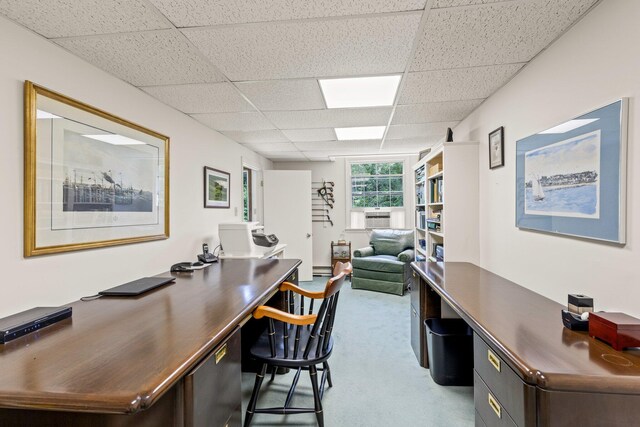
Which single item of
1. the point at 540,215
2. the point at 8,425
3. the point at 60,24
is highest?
the point at 60,24

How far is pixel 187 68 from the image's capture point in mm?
1926

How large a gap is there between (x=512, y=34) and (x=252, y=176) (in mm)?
4038

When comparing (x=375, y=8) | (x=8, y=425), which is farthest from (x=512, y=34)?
(x=8, y=425)

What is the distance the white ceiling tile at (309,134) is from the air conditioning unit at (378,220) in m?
2.18

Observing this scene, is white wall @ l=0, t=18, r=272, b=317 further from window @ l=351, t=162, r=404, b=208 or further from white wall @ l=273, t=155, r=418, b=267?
window @ l=351, t=162, r=404, b=208

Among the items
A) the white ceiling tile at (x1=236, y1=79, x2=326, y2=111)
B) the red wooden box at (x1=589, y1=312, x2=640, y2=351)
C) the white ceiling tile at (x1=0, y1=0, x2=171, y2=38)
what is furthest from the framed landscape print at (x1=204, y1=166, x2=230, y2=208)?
the red wooden box at (x1=589, y1=312, x2=640, y2=351)

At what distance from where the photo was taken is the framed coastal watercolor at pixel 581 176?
1.26 metres

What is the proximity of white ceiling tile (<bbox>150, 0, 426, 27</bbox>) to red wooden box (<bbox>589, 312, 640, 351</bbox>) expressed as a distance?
143 cm

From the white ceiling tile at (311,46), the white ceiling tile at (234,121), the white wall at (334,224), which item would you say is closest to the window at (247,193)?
the white wall at (334,224)

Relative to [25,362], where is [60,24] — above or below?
above

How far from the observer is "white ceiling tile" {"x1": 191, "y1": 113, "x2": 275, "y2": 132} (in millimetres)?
2904

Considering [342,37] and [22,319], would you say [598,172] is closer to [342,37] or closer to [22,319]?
[342,37]

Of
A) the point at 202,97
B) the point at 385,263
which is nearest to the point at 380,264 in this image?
the point at 385,263

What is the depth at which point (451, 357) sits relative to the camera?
218 cm
